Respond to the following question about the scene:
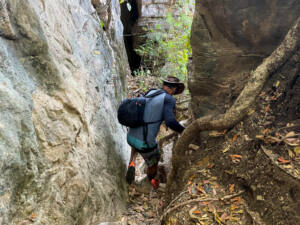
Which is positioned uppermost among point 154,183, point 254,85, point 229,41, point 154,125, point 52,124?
point 229,41

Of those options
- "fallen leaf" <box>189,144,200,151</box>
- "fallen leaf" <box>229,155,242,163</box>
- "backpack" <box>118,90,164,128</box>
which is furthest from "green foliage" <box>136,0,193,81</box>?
"fallen leaf" <box>229,155,242,163</box>

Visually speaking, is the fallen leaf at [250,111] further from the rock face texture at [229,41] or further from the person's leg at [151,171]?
the person's leg at [151,171]

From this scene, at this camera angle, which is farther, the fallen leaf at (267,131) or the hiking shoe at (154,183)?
the hiking shoe at (154,183)

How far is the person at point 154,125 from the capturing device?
396 cm

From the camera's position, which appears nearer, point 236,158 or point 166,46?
point 236,158

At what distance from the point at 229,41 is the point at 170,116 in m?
1.47

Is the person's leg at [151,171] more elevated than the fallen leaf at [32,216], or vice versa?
the fallen leaf at [32,216]

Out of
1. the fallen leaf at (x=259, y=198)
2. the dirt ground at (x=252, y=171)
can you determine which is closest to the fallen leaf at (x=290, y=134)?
the dirt ground at (x=252, y=171)

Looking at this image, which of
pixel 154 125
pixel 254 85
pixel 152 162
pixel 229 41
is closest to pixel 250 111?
pixel 254 85

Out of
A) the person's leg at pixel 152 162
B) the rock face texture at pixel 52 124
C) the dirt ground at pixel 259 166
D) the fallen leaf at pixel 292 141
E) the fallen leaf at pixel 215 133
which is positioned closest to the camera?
the rock face texture at pixel 52 124

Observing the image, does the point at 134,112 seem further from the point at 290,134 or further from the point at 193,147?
the point at 290,134

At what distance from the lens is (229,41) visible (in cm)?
346

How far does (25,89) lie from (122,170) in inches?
107

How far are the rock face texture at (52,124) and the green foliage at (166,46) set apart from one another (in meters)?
6.10
